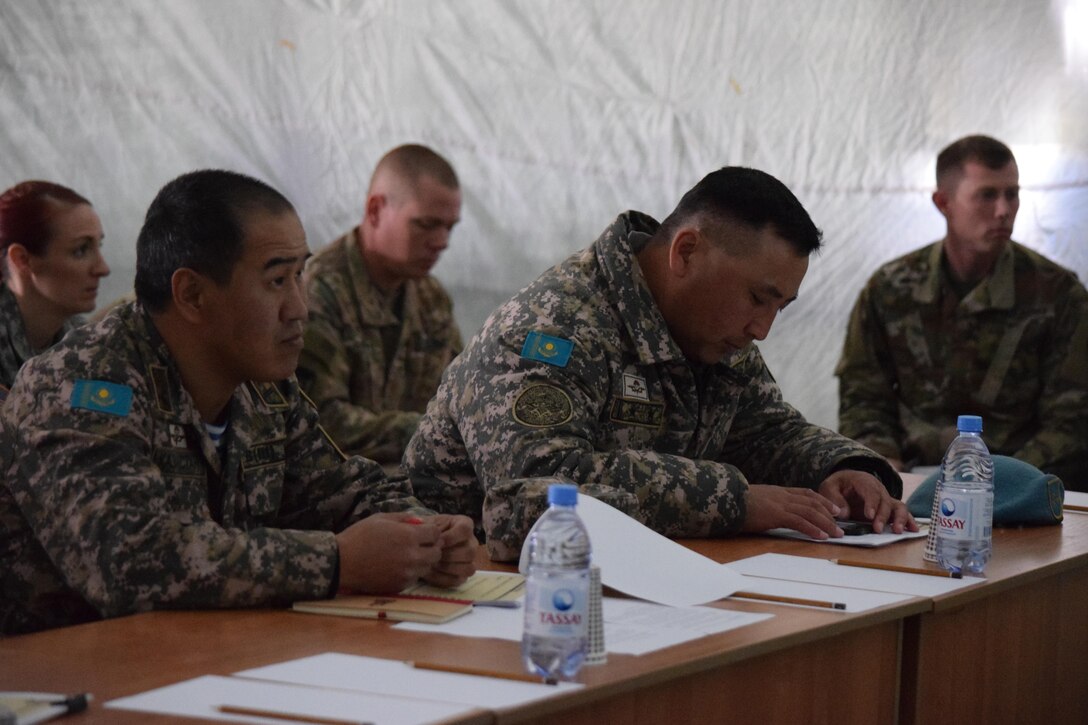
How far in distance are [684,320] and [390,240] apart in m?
1.96

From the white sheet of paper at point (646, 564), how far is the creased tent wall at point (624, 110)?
2.69 metres

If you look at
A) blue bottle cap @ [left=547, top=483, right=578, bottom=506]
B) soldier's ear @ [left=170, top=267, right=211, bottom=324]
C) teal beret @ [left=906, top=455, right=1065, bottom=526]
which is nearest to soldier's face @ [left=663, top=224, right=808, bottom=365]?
teal beret @ [left=906, top=455, right=1065, bottom=526]

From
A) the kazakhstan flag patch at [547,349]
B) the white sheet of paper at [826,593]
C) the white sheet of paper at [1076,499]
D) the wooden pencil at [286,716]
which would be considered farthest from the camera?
the white sheet of paper at [1076,499]

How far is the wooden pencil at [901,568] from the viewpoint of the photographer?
6.03 ft

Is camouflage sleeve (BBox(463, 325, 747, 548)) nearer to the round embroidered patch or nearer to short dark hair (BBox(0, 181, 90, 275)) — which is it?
the round embroidered patch

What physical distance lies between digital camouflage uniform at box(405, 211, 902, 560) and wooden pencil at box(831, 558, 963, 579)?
21 cm

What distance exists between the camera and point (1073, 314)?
3742mm

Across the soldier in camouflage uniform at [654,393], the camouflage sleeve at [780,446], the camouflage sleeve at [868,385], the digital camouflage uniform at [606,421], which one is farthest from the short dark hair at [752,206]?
the camouflage sleeve at [868,385]

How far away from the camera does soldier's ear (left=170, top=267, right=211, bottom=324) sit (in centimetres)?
175

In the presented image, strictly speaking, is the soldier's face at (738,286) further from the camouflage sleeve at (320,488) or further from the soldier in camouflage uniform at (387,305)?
→ the soldier in camouflage uniform at (387,305)

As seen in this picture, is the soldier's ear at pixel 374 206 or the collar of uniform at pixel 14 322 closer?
the collar of uniform at pixel 14 322

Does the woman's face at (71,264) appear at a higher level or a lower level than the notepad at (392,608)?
higher

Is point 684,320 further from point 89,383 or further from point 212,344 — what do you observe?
point 89,383

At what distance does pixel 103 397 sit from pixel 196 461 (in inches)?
7.3
